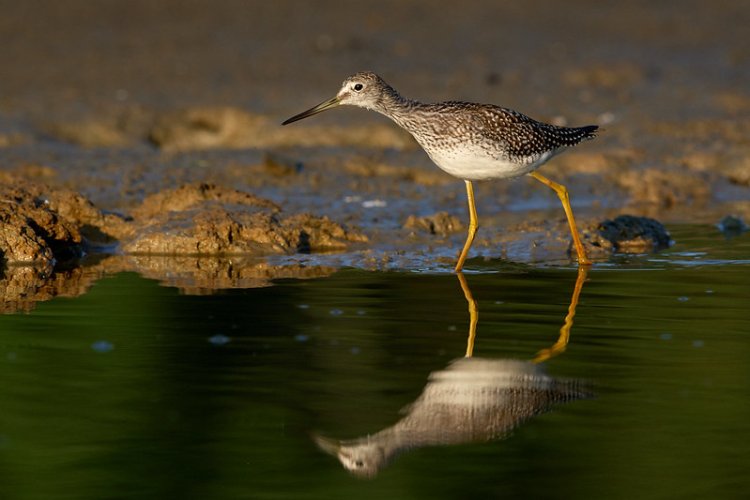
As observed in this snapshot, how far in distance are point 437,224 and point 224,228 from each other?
207 centimetres

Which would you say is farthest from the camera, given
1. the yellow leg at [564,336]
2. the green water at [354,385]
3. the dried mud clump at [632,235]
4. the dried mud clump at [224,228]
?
the dried mud clump at [632,235]

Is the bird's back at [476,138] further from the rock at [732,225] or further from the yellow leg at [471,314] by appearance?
the rock at [732,225]

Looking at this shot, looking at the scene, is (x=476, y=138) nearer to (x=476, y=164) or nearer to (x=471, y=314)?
(x=476, y=164)

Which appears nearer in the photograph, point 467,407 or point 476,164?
point 467,407

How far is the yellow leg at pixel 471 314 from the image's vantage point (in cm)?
744

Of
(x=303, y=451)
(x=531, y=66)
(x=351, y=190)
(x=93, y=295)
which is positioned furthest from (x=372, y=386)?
(x=531, y=66)

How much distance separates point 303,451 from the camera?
18.2ft

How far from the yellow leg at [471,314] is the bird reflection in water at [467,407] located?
→ 0.07 metres

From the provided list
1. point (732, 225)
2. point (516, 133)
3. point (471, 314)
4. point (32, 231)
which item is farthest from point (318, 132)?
point (471, 314)

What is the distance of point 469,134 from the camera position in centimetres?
976

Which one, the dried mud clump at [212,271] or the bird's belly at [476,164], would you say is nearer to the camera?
the dried mud clump at [212,271]

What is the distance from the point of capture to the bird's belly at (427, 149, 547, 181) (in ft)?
31.9

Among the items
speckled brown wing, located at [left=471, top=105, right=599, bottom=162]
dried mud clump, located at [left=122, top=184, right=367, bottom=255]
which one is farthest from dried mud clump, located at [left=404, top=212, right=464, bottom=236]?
speckled brown wing, located at [left=471, top=105, right=599, bottom=162]

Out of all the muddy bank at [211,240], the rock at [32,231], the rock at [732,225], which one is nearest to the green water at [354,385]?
the muddy bank at [211,240]
